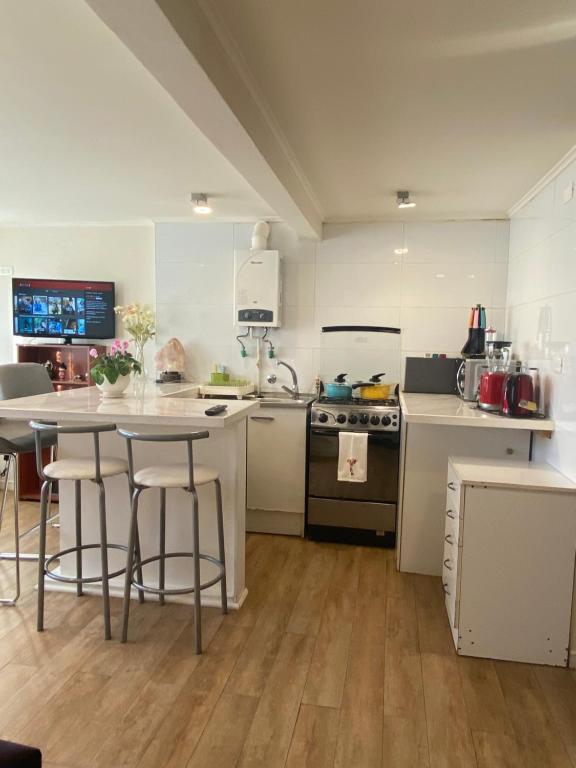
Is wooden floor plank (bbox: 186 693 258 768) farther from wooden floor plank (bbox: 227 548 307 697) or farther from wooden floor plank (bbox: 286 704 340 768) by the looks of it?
wooden floor plank (bbox: 286 704 340 768)

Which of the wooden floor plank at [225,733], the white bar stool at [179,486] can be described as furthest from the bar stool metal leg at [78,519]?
the wooden floor plank at [225,733]

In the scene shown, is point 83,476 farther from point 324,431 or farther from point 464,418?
point 464,418

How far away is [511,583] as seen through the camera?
2.05m

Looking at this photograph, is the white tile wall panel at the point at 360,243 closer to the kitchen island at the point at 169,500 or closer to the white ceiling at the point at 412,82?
the white ceiling at the point at 412,82

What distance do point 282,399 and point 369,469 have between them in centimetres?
80

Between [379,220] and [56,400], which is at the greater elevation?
[379,220]

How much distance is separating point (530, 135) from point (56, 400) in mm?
2557

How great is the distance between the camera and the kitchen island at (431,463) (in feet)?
8.77

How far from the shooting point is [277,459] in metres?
3.38

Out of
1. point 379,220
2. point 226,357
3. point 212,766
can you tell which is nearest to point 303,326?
point 226,357

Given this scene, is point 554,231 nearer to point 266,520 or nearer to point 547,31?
point 547,31

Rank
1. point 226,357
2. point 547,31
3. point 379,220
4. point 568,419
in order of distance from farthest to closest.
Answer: point 226,357 < point 379,220 < point 568,419 < point 547,31

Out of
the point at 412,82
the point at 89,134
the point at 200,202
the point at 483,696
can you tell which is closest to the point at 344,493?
the point at 483,696

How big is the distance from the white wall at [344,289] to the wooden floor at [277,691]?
1.90 meters
